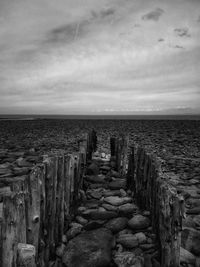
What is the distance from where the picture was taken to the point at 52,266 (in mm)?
3002

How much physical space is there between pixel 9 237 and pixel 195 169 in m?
7.79

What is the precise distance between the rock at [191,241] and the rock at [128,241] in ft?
2.31

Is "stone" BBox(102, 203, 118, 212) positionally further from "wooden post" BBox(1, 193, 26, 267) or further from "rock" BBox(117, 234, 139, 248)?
"wooden post" BBox(1, 193, 26, 267)

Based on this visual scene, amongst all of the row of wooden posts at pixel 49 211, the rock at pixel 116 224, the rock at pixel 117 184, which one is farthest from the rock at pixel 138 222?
the rock at pixel 117 184

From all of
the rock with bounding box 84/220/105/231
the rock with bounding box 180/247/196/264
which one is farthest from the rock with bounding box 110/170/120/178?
the rock with bounding box 180/247/196/264

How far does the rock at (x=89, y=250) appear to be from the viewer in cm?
297

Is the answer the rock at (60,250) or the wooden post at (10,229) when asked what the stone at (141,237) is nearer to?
the rock at (60,250)

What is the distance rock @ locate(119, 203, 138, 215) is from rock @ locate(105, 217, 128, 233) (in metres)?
0.28

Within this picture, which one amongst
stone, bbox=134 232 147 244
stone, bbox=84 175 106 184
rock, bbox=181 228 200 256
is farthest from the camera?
stone, bbox=84 175 106 184

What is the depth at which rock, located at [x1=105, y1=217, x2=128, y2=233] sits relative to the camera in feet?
12.7

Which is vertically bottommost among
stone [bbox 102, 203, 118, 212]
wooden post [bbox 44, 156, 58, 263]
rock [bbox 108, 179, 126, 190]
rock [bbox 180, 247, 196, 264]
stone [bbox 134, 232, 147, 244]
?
rock [bbox 180, 247, 196, 264]

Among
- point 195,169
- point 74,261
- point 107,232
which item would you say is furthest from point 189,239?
point 195,169

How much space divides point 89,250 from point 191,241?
5.03ft

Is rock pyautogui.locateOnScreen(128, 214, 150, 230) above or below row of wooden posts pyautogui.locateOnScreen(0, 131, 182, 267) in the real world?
below
